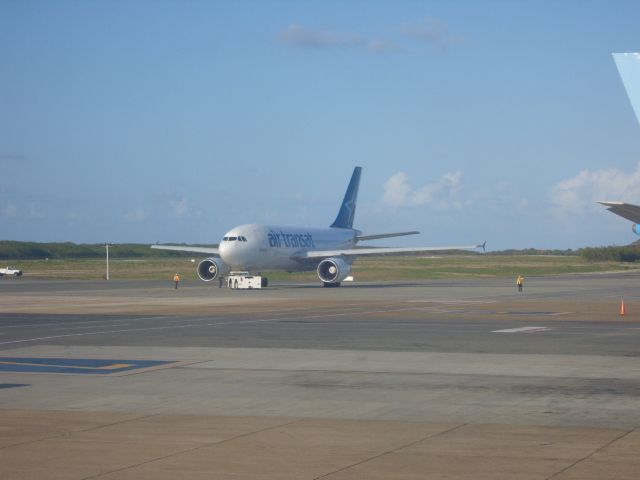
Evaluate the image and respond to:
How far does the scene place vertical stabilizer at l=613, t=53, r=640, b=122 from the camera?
18.7 metres

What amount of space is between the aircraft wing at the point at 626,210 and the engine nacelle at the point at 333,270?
179 ft

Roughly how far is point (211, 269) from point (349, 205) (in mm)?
20804

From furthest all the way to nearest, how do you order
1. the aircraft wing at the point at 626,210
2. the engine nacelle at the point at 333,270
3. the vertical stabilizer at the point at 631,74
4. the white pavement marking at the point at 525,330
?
the engine nacelle at the point at 333,270
the white pavement marking at the point at 525,330
the vertical stabilizer at the point at 631,74
the aircraft wing at the point at 626,210

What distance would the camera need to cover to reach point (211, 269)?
239 feet

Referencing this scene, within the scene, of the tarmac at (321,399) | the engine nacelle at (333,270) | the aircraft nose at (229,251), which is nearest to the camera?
the tarmac at (321,399)

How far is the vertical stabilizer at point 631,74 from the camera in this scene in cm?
1867

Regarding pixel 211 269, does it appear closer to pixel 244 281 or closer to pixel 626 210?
pixel 244 281

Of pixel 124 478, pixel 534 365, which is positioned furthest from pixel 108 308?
pixel 124 478

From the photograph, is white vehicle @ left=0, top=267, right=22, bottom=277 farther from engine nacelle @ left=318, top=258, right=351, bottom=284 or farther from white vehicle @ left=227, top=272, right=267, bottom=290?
engine nacelle @ left=318, top=258, right=351, bottom=284

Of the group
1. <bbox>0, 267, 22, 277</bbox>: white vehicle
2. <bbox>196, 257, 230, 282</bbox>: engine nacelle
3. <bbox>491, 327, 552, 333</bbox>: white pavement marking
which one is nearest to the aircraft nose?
<bbox>196, 257, 230, 282</bbox>: engine nacelle

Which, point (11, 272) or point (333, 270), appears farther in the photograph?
point (11, 272)

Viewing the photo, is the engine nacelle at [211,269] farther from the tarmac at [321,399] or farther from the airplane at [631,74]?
the airplane at [631,74]

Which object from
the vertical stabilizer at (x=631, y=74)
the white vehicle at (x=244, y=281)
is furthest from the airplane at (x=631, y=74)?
the white vehicle at (x=244, y=281)

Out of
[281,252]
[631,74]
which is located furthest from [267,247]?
[631,74]
